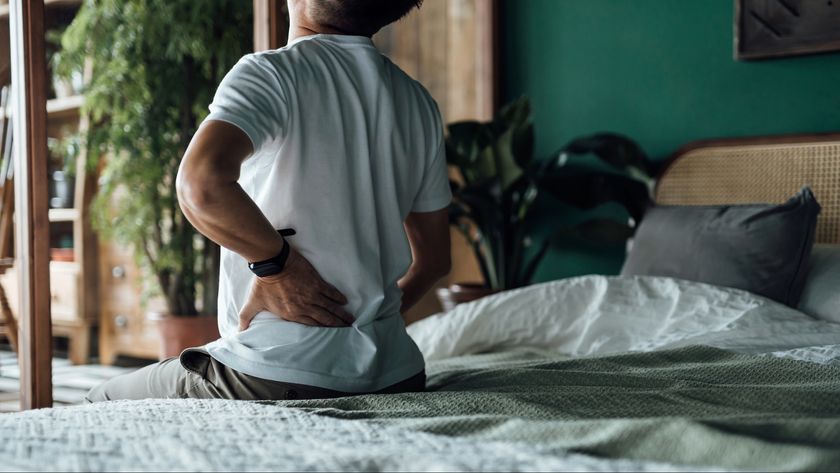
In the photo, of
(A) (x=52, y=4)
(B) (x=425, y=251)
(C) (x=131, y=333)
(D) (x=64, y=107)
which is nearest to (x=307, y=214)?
(B) (x=425, y=251)

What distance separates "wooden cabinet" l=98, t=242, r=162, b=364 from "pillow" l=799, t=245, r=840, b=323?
2.35m

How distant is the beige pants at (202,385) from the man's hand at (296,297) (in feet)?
0.27

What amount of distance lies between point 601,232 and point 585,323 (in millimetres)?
891

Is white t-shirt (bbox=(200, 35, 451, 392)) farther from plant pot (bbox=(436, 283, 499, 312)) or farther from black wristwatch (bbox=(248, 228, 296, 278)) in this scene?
plant pot (bbox=(436, 283, 499, 312))

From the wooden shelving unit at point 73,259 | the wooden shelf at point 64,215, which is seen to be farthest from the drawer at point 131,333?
the wooden shelf at point 64,215

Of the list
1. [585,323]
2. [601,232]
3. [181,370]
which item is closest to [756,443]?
[181,370]

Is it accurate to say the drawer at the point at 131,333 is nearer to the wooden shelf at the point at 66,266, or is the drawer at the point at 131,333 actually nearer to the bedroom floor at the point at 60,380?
the wooden shelf at the point at 66,266

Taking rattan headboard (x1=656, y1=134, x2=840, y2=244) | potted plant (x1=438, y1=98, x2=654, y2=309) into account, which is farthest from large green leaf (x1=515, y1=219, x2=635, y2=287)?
rattan headboard (x1=656, y1=134, x2=840, y2=244)

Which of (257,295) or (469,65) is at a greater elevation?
(469,65)

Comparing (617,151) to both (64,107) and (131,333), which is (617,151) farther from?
(131,333)

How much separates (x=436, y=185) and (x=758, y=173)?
166cm

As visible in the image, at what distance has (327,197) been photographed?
122 cm

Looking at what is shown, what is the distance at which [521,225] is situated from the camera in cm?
313

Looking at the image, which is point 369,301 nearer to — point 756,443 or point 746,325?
point 756,443
